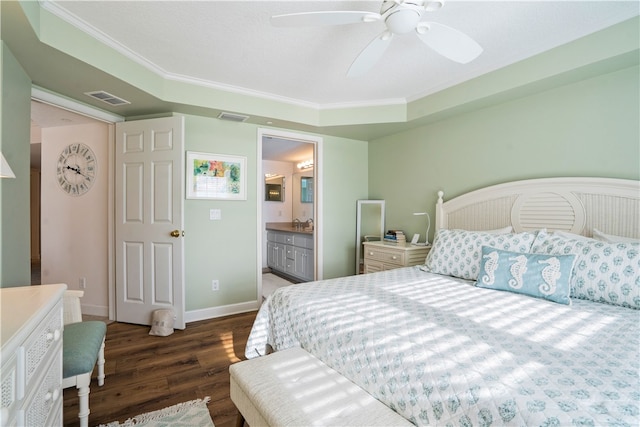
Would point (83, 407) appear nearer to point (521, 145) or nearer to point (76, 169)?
point (76, 169)

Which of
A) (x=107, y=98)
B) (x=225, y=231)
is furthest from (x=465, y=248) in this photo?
(x=107, y=98)

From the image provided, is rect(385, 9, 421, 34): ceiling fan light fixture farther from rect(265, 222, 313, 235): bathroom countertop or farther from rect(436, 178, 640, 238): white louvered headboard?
rect(265, 222, 313, 235): bathroom countertop

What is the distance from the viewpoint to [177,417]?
1.70m

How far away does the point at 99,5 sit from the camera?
180cm

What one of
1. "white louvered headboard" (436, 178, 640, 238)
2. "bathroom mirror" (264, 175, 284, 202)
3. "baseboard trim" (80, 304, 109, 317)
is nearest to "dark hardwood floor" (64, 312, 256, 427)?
"baseboard trim" (80, 304, 109, 317)

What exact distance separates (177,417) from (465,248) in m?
2.26

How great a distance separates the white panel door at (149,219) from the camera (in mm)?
2945

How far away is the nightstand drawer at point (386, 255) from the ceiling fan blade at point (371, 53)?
1935mm

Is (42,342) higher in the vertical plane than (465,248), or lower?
lower

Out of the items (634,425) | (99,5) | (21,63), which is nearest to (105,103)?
A: (21,63)

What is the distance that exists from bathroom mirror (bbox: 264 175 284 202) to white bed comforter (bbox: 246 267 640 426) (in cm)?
437

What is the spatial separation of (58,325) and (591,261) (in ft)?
9.29

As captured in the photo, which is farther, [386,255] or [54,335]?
[386,255]

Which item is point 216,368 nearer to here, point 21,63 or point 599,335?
point 599,335
